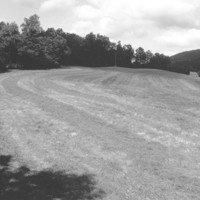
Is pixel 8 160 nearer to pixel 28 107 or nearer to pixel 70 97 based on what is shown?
pixel 28 107

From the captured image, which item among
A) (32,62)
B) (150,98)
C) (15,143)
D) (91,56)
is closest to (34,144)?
(15,143)

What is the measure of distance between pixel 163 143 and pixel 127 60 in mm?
126186

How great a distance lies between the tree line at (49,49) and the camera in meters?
63.5

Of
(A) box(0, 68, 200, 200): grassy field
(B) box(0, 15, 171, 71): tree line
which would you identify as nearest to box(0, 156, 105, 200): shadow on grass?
(A) box(0, 68, 200, 200): grassy field

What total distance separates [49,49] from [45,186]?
224 feet

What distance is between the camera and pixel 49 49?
73.6 metres

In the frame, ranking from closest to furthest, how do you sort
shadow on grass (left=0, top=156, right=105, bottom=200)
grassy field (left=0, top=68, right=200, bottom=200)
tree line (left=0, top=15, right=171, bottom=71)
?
shadow on grass (left=0, top=156, right=105, bottom=200)
grassy field (left=0, top=68, right=200, bottom=200)
tree line (left=0, top=15, right=171, bottom=71)

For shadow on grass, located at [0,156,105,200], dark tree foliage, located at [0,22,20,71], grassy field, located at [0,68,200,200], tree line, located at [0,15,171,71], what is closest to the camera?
shadow on grass, located at [0,156,105,200]

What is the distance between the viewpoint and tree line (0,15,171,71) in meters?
63.5

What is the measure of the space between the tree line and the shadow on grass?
48.8 m

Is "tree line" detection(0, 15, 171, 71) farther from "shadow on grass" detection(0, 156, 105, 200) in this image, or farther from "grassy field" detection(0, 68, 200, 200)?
"shadow on grass" detection(0, 156, 105, 200)

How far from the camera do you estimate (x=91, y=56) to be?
118 metres

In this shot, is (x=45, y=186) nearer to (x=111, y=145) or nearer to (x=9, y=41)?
(x=111, y=145)

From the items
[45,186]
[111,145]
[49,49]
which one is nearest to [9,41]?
[49,49]
